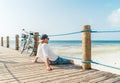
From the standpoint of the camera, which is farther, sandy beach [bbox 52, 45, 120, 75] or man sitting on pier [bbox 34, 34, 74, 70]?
sandy beach [bbox 52, 45, 120, 75]

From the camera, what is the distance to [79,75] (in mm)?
4449

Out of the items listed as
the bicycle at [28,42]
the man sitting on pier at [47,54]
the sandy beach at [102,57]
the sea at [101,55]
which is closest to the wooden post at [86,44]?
the sea at [101,55]

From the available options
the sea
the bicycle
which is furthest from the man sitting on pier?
the bicycle

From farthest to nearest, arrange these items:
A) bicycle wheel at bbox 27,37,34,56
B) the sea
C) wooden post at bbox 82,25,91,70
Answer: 1. bicycle wheel at bbox 27,37,34,56
2. the sea
3. wooden post at bbox 82,25,91,70

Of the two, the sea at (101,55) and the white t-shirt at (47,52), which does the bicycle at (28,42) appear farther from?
the white t-shirt at (47,52)

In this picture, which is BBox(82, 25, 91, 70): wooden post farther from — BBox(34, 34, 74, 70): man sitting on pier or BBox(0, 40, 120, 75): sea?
BBox(34, 34, 74, 70): man sitting on pier

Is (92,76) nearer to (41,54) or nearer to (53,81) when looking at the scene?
(53,81)

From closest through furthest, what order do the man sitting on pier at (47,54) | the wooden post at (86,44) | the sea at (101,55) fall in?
the wooden post at (86,44)
the man sitting on pier at (47,54)
the sea at (101,55)

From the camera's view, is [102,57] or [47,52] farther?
[102,57]

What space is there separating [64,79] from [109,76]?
3.04 feet

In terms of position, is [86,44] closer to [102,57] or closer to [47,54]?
[47,54]

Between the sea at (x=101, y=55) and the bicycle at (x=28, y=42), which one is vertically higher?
the bicycle at (x=28, y=42)

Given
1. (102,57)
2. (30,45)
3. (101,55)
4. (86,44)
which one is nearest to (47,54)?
(86,44)

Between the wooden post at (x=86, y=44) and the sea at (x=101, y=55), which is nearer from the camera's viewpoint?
the wooden post at (x=86, y=44)
